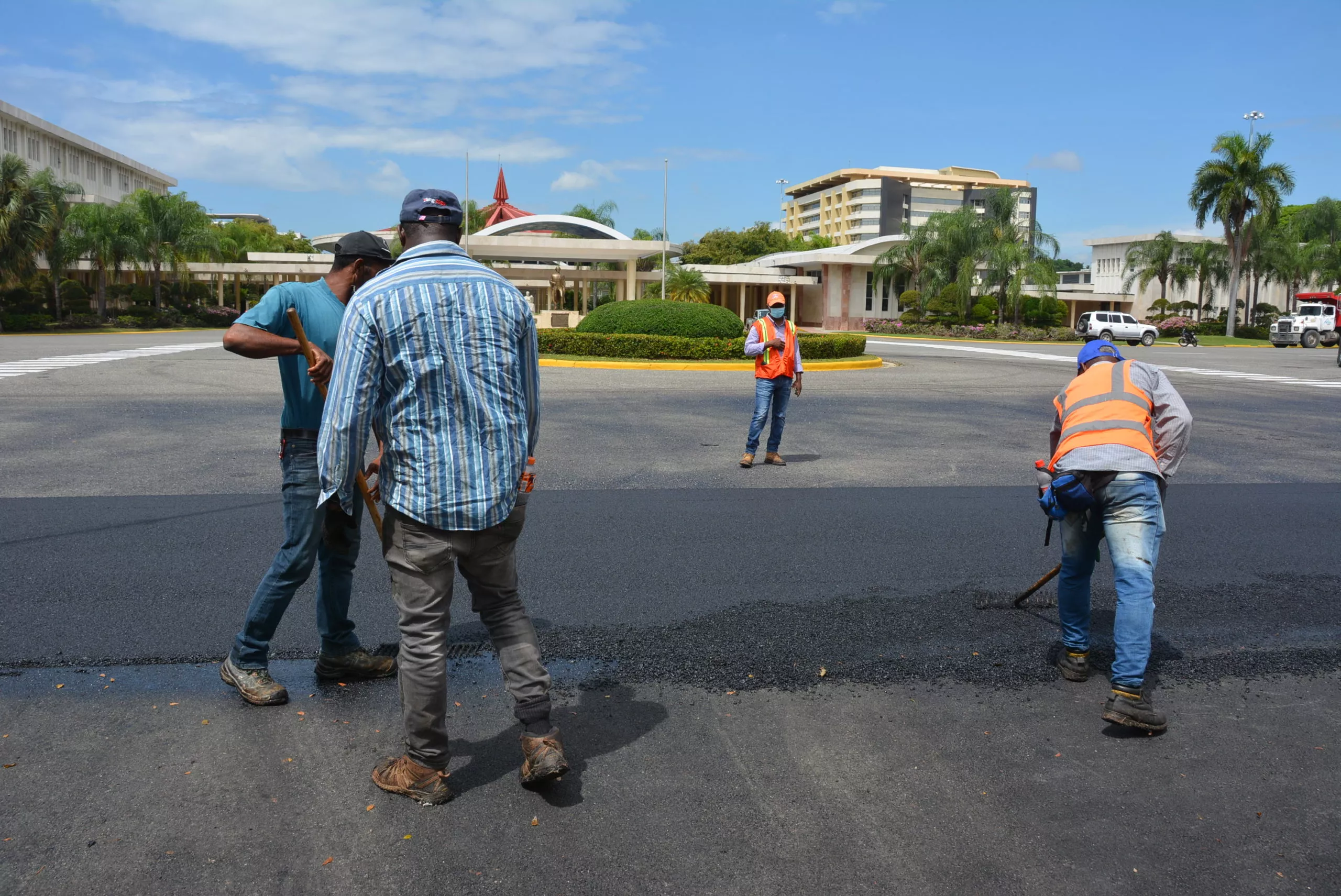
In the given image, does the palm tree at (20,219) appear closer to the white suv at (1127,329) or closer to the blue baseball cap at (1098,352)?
the white suv at (1127,329)

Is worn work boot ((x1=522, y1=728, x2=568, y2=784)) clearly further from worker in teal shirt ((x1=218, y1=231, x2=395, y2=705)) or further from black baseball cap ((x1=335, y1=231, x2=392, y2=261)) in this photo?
black baseball cap ((x1=335, y1=231, x2=392, y2=261))

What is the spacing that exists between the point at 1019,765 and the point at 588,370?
19.6 m

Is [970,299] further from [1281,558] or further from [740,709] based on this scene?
[740,709]

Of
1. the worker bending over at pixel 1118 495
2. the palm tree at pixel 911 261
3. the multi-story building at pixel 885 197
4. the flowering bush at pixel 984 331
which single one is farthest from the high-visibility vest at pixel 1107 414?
the multi-story building at pixel 885 197

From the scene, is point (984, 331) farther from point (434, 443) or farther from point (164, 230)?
point (434, 443)

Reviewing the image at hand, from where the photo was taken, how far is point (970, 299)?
54.7m

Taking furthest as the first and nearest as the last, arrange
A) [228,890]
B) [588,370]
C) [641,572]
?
[588,370] < [641,572] < [228,890]

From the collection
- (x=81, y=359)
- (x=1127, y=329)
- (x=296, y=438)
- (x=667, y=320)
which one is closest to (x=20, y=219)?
(x=81, y=359)

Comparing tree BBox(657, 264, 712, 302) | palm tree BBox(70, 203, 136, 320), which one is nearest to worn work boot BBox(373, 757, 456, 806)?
tree BBox(657, 264, 712, 302)

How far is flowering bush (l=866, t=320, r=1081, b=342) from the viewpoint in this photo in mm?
49500

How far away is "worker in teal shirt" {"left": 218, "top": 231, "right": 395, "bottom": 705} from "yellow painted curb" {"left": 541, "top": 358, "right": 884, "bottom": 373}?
61.3ft

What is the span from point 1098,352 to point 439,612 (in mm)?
3068

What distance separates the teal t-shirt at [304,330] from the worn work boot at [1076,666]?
10.8 feet

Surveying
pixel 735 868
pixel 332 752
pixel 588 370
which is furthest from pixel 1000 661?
pixel 588 370
